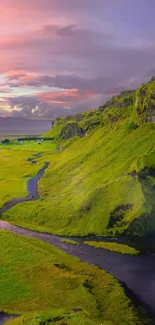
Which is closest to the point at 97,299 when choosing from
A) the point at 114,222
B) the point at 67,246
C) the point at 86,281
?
the point at 86,281

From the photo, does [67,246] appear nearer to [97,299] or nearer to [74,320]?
[97,299]

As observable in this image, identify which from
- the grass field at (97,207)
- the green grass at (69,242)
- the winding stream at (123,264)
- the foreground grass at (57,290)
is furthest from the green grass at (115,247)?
the foreground grass at (57,290)

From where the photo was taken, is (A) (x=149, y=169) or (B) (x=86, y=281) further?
(A) (x=149, y=169)

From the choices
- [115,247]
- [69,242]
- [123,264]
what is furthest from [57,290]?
[69,242]

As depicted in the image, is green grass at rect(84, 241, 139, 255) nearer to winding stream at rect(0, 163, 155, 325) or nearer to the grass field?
winding stream at rect(0, 163, 155, 325)

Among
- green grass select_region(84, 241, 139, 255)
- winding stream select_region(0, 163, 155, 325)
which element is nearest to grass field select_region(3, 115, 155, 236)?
winding stream select_region(0, 163, 155, 325)

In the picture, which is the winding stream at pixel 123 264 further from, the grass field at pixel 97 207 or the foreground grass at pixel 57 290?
the grass field at pixel 97 207

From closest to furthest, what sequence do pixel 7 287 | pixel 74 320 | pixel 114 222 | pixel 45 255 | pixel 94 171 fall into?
pixel 74 320
pixel 7 287
pixel 45 255
pixel 114 222
pixel 94 171
